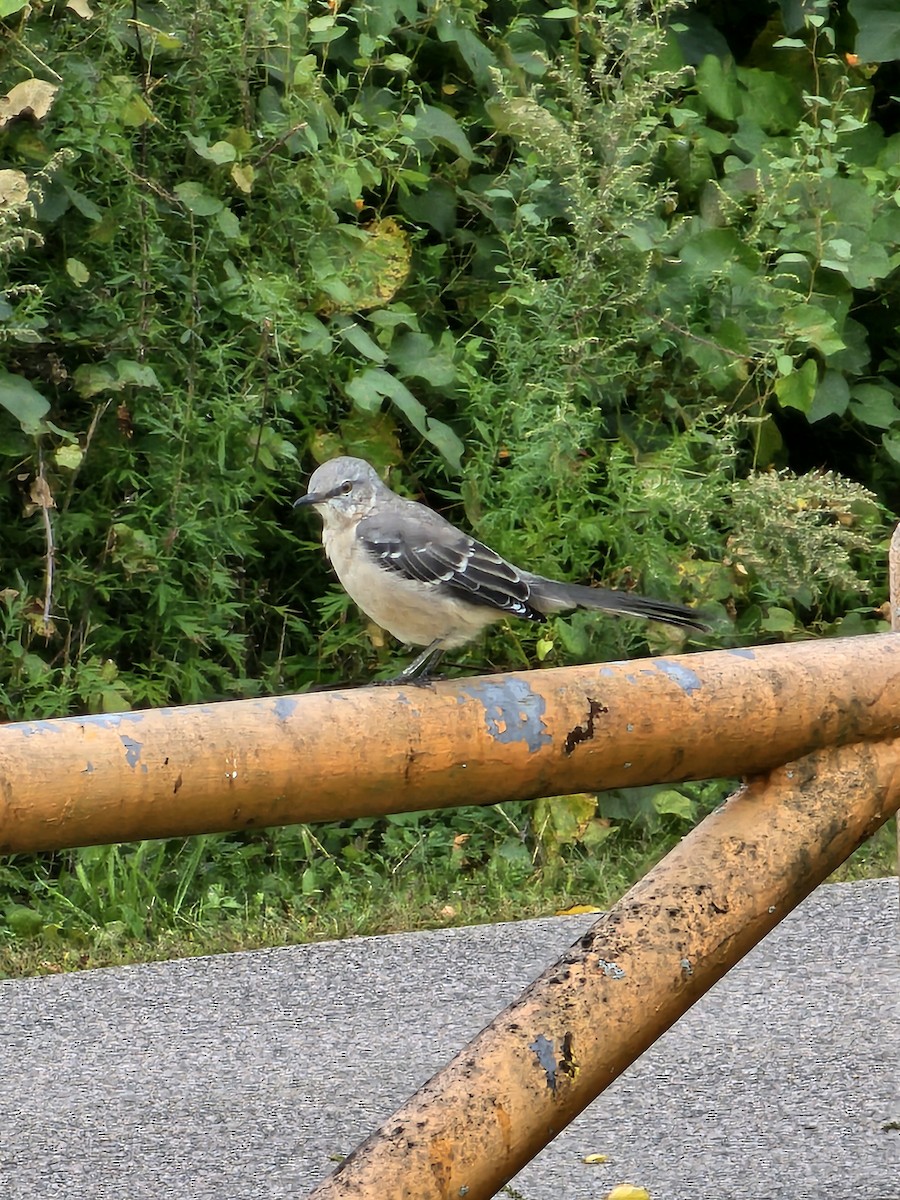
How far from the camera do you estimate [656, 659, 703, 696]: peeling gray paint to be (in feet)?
6.86

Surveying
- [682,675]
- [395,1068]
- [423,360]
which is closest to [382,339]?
[423,360]

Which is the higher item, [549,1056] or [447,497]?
[549,1056]

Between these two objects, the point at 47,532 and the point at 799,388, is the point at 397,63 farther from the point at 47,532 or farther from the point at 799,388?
the point at 47,532

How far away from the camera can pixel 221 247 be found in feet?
17.2

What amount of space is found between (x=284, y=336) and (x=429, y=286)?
31.5 inches

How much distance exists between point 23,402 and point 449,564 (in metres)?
1.88

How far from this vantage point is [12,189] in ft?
15.4

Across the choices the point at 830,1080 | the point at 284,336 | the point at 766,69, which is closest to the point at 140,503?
the point at 284,336

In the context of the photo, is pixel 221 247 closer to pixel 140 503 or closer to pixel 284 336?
pixel 284 336

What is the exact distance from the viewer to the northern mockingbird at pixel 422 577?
11.7ft

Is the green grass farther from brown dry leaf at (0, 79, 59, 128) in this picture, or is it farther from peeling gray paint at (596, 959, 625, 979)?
peeling gray paint at (596, 959, 625, 979)

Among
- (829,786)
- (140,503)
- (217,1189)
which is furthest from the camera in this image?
(140,503)

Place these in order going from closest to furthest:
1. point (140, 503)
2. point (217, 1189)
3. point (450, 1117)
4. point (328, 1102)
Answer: point (450, 1117), point (217, 1189), point (328, 1102), point (140, 503)

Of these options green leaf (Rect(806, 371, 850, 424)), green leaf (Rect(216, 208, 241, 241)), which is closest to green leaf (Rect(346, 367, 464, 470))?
green leaf (Rect(216, 208, 241, 241))
